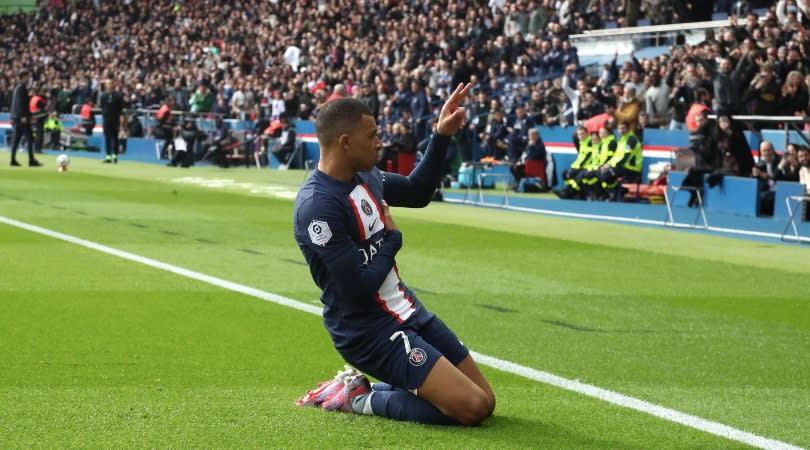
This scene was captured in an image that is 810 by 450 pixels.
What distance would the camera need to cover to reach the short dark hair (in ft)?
20.9

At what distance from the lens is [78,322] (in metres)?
9.79

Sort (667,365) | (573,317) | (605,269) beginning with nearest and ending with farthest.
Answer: (667,365)
(573,317)
(605,269)

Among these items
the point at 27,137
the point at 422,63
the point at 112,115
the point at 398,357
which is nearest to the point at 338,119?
the point at 398,357

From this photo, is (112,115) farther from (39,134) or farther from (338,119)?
(338,119)

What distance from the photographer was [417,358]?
636 cm

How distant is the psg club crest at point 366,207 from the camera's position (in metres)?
6.44

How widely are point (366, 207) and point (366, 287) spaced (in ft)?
1.38

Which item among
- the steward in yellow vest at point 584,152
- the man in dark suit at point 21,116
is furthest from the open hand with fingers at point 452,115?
the man in dark suit at point 21,116

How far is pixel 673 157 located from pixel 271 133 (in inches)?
627

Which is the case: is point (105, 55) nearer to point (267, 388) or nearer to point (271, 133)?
point (271, 133)

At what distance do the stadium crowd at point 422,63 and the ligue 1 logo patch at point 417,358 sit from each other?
17897 mm

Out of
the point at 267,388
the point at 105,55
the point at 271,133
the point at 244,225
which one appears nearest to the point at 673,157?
the point at 244,225

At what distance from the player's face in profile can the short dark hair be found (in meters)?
0.03

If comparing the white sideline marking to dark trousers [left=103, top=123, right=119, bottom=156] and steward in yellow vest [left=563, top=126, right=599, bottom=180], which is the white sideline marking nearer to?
steward in yellow vest [left=563, top=126, right=599, bottom=180]
